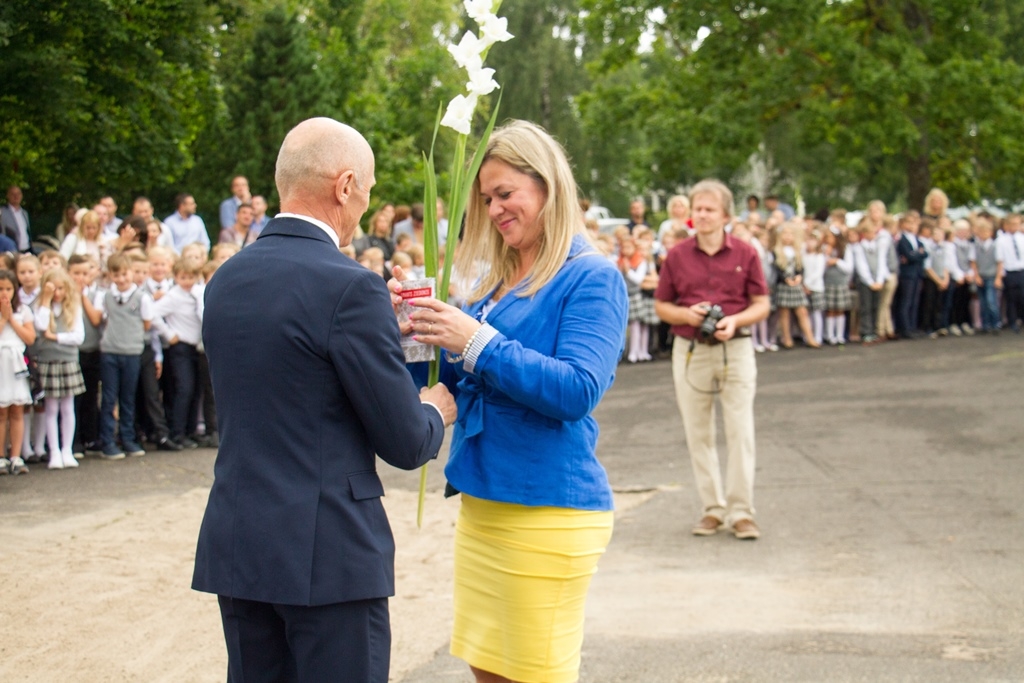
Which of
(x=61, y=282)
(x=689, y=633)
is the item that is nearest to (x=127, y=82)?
(x=61, y=282)

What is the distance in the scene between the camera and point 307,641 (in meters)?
3.01

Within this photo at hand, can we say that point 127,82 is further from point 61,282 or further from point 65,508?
point 65,508

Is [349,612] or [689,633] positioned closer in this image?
[349,612]

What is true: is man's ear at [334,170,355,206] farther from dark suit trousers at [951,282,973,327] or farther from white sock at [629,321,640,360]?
dark suit trousers at [951,282,973,327]

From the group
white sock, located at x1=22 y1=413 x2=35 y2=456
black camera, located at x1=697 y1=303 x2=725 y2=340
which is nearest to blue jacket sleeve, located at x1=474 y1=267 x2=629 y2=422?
black camera, located at x1=697 y1=303 x2=725 y2=340

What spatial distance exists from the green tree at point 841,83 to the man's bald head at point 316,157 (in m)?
22.5

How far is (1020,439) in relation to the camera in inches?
424

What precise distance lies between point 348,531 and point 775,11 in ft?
76.1

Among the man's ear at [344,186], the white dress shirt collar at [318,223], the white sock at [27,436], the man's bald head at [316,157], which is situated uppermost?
the man's bald head at [316,157]

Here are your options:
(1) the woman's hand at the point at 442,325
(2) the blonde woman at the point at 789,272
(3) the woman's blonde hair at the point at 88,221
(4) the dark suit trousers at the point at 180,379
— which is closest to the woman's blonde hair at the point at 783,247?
(2) the blonde woman at the point at 789,272

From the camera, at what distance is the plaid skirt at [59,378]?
375 inches

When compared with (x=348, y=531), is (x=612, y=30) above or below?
above

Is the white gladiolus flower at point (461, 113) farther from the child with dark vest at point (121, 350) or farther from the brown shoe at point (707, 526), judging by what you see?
the child with dark vest at point (121, 350)

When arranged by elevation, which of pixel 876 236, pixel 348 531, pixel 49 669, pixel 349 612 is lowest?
pixel 49 669
